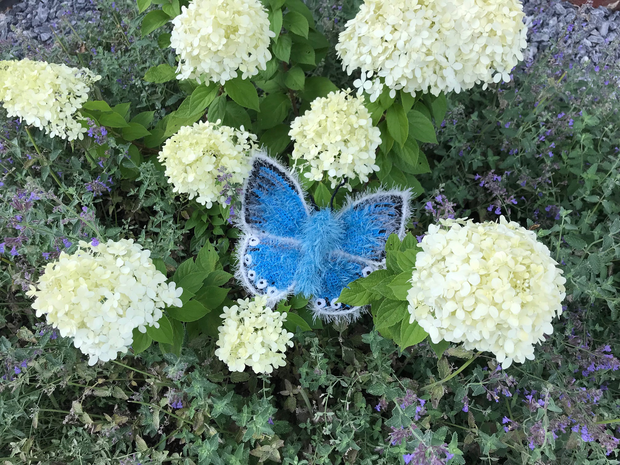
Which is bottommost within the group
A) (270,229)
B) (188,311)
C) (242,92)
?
(188,311)

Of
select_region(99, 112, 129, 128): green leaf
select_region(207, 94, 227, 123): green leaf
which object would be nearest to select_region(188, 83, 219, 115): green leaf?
select_region(207, 94, 227, 123): green leaf

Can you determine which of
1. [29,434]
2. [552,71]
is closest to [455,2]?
[552,71]

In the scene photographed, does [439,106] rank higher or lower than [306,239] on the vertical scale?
higher

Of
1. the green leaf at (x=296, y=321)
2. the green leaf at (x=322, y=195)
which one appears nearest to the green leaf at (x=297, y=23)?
the green leaf at (x=322, y=195)

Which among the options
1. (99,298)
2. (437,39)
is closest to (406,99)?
(437,39)

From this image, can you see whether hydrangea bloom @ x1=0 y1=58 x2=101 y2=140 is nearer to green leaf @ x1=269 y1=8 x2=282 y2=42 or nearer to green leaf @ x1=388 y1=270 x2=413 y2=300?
green leaf @ x1=269 y1=8 x2=282 y2=42

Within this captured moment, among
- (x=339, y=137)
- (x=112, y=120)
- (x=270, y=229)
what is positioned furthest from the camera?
(x=112, y=120)

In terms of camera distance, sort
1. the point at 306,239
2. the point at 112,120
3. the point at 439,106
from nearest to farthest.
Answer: the point at 306,239 → the point at 439,106 → the point at 112,120

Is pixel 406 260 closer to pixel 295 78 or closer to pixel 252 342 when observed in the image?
pixel 252 342
